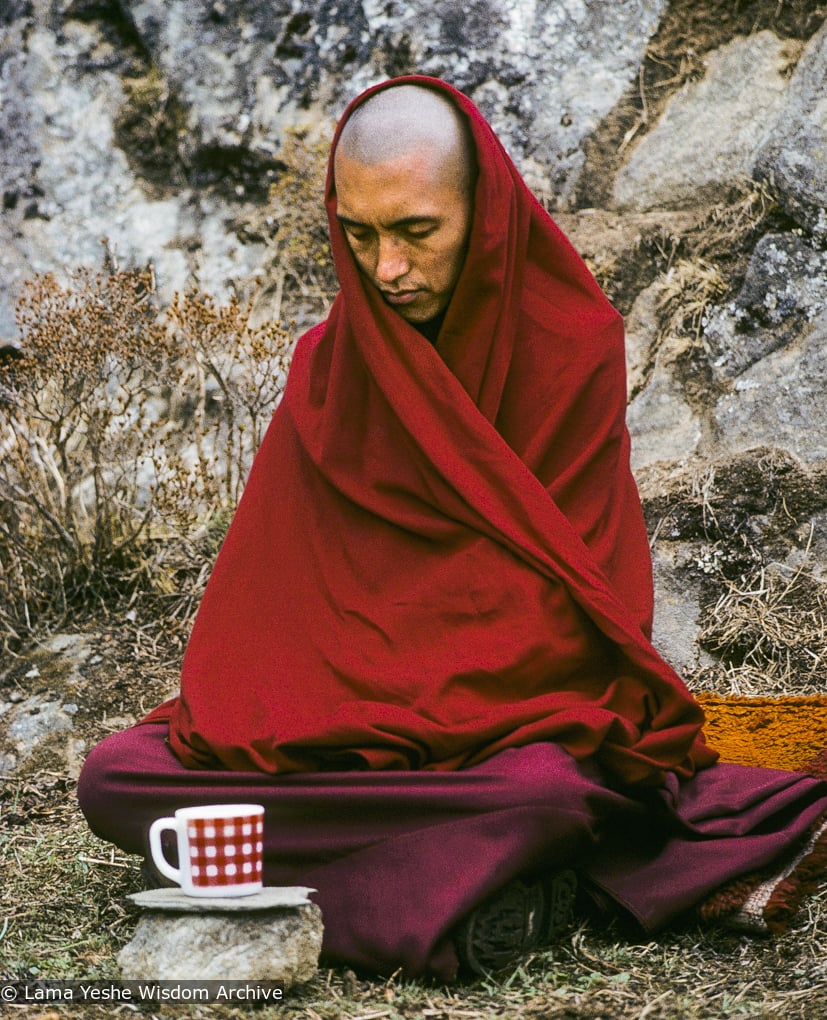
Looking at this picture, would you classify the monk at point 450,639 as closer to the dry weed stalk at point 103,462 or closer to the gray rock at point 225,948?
the gray rock at point 225,948

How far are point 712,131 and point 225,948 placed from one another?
4.60 metres

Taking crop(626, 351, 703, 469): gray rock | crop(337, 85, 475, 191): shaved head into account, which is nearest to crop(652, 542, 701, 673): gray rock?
crop(626, 351, 703, 469): gray rock

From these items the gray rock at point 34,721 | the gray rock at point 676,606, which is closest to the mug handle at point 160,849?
the gray rock at point 34,721

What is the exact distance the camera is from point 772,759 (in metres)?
3.34

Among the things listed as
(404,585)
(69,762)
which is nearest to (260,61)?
(69,762)

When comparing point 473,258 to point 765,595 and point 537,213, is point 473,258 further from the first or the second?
point 765,595

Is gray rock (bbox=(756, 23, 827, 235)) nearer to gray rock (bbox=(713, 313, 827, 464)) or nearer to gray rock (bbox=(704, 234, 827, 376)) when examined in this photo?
gray rock (bbox=(704, 234, 827, 376))

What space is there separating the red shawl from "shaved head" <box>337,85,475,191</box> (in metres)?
0.04

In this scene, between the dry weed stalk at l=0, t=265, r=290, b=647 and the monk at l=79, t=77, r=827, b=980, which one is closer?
the monk at l=79, t=77, r=827, b=980

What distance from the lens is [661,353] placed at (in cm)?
528

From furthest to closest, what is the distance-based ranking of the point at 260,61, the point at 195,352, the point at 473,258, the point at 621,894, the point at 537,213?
the point at 260,61
the point at 195,352
the point at 537,213
the point at 473,258
the point at 621,894

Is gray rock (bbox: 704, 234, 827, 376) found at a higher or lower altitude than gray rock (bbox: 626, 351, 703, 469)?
higher

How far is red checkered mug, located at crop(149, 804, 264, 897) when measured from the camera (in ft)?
7.03

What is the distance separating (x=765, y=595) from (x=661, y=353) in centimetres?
130
